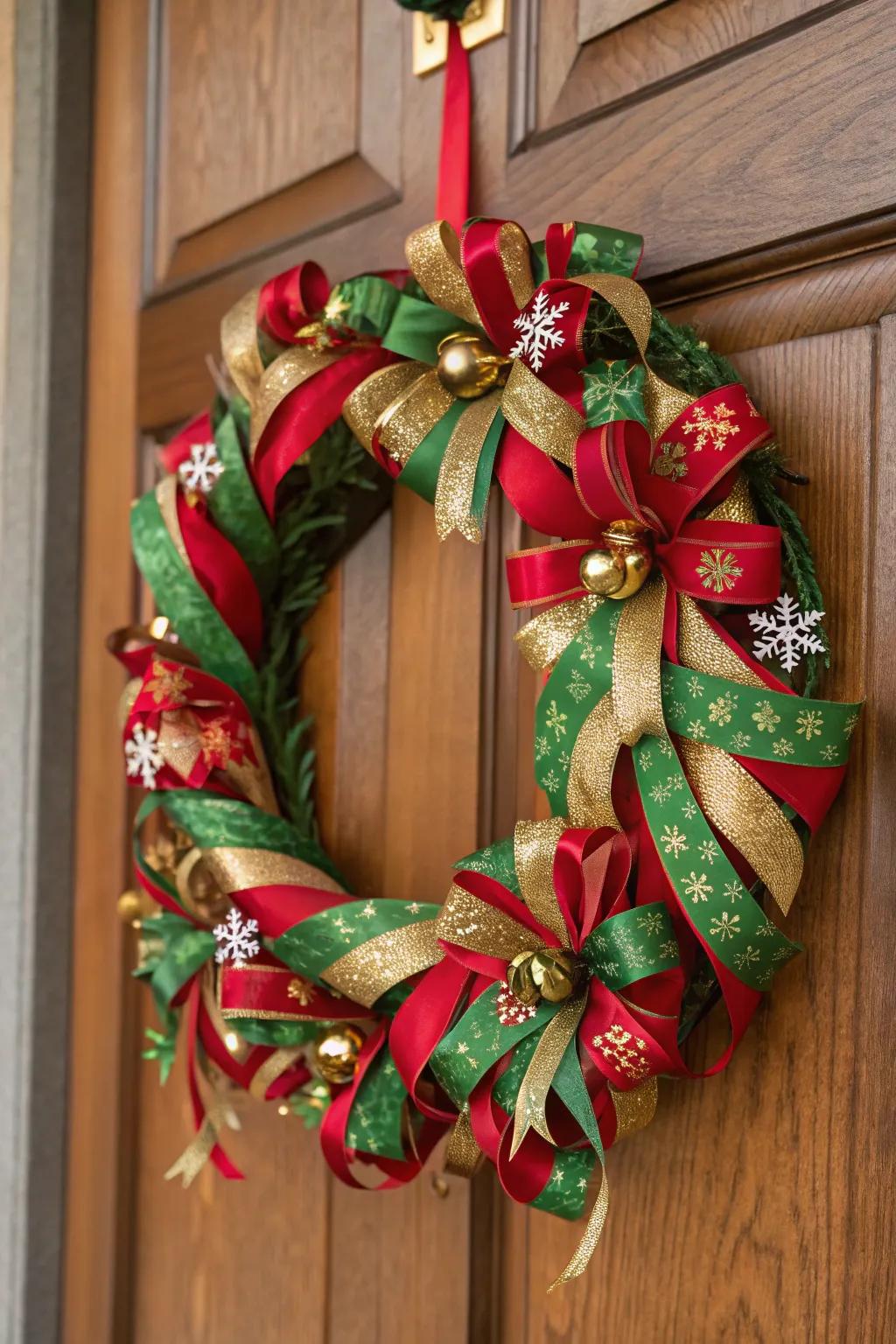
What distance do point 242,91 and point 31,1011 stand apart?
76 cm

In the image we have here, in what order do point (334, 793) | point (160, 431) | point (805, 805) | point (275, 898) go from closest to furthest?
point (805, 805)
point (275, 898)
point (334, 793)
point (160, 431)

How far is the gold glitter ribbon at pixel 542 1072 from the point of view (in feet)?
1.70

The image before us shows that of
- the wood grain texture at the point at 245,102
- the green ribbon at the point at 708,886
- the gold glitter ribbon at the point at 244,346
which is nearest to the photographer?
the green ribbon at the point at 708,886

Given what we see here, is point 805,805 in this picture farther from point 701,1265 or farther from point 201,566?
point 201,566

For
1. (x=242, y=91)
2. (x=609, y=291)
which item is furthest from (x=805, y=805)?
(x=242, y=91)

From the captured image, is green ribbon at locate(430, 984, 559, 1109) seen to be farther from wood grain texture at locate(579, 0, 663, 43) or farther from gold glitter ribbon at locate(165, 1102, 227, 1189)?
wood grain texture at locate(579, 0, 663, 43)

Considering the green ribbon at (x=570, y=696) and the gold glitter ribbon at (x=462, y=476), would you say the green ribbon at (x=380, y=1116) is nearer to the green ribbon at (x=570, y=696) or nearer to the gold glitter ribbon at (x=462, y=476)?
the green ribbon at (x=570, y=696)

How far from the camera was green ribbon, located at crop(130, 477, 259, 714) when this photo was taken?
72 centimetres

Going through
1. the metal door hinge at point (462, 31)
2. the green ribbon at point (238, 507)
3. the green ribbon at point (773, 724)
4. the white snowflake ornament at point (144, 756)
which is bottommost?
the white snowflake ornament at point (144, 756)

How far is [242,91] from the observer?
0.87 m

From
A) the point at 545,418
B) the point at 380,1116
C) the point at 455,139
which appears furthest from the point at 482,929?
the point at 455,139

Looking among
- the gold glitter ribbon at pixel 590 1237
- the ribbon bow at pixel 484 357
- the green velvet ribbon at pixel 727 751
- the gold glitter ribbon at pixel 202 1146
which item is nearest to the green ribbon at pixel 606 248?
the ribbon bow at pixel 484 357

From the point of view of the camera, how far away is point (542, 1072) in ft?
1.72

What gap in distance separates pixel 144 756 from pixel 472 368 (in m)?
0.31
